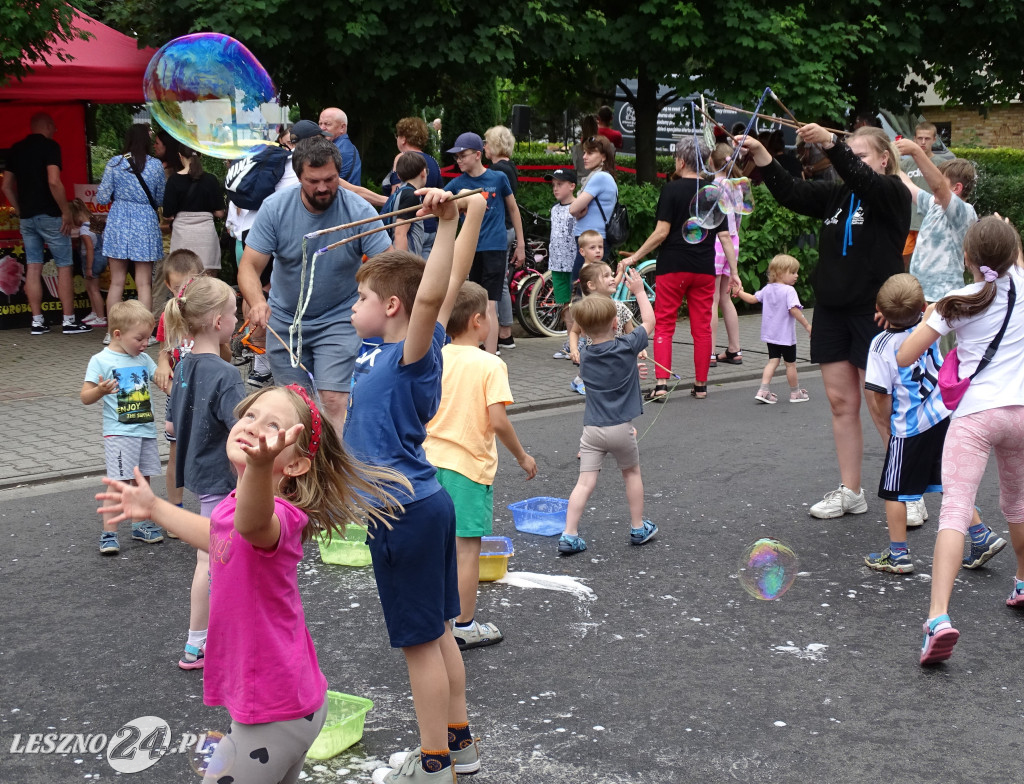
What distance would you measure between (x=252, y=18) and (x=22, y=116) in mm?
2910

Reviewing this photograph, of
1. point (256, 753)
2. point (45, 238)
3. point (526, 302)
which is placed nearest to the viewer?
point (256, 753)

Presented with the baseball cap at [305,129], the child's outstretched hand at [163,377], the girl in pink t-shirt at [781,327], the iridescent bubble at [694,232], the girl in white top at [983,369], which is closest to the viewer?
the girl in white top at [983,369]

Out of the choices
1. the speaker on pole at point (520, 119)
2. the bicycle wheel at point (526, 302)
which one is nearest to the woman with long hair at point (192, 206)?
the bicycle wheel at point (526, 302)

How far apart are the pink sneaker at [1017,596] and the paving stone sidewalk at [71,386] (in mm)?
4531

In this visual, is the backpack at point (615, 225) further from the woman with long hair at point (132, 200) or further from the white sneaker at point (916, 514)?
the white sneaker at point (916, 514)

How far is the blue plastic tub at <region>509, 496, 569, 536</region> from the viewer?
20.2 ft

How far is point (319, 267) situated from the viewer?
225 inches

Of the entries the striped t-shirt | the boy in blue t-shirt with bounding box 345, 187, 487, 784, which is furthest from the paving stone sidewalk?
the boy in blue t-shirt with bounding box 345, 187, 487, 784

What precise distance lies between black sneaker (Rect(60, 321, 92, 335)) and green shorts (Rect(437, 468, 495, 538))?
874 cm

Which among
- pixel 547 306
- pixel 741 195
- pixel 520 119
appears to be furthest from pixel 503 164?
pixel 520 119

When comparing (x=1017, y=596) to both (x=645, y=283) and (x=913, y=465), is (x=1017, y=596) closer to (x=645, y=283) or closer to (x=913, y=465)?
(x=913, y=465)

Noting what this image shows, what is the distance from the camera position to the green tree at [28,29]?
9617 mm

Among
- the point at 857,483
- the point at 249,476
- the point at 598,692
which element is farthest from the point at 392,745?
the point at 857,483

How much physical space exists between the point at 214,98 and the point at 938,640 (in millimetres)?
5255
